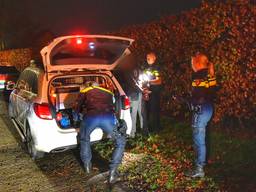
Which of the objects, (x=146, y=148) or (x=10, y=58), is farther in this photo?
(x=10, y=58)

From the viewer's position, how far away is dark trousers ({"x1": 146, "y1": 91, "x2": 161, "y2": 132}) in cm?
792

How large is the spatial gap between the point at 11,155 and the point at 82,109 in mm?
2298

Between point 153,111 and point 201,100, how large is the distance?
2758 mm

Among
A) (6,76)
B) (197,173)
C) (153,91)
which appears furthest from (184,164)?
(6,76)

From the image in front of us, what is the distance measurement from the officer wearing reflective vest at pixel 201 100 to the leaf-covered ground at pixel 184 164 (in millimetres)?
303

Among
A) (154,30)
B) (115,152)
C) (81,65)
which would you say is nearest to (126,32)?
(154,30)

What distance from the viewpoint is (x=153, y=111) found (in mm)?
8117

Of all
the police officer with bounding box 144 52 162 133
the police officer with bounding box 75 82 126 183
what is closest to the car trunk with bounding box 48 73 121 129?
the police officer with bounding box 75 82 126 183

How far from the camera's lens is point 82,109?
5.83 m

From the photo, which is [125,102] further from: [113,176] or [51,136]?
[113,176]

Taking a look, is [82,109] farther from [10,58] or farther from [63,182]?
[10,58]

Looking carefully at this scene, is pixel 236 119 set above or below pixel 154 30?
below

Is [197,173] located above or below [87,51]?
below

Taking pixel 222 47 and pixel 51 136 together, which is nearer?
pixel 51 136
